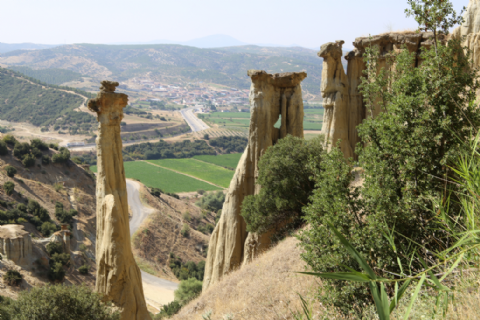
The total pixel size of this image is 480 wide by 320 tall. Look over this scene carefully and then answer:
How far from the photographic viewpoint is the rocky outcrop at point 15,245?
2695cm

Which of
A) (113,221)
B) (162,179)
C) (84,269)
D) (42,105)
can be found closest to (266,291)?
(113,221)

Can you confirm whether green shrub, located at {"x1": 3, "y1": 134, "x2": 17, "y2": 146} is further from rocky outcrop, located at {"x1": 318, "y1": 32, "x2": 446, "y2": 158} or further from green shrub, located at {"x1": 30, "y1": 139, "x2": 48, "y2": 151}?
rocky outcrop, located at {"x1": 318, "y1": 32, "x2": 446, "y2": 158}

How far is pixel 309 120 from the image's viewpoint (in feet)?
546

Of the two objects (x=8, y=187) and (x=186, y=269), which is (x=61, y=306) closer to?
(x=8, y=187)

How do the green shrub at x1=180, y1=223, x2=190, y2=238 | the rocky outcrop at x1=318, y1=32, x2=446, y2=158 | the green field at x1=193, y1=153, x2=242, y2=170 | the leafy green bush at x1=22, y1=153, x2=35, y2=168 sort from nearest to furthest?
the rocky outcrop at x1=318, y1=32, x2=446, y2=158 → the leafy green bush at x1=22, y1=153, x2=35, y2=168 → the green shrub at x1=180, y1=223, x2=190, y2=238 → the green field at x1=193, y1=153, x2=242, y2=170

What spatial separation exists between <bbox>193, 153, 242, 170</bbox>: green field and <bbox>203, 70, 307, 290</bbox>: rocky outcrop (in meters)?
85.3

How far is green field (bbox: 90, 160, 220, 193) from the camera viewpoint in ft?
272

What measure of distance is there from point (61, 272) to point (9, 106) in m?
113

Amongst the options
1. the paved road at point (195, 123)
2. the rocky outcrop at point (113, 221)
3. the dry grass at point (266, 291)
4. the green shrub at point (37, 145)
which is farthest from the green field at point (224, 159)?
the rocky outcrop at point (113, 221)

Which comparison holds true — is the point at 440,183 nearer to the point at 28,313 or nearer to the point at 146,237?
the point at 28,313

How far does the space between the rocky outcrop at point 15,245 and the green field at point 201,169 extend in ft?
198

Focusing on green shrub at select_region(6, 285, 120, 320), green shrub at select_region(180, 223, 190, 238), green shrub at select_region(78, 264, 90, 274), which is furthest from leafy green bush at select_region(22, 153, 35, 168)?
green shrub at select_region(6, 285, 120, 320)

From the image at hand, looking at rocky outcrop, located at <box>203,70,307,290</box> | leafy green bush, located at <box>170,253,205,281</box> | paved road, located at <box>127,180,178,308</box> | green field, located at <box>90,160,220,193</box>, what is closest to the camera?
rocky outcrop, located at <box>203,70,307,290</box>

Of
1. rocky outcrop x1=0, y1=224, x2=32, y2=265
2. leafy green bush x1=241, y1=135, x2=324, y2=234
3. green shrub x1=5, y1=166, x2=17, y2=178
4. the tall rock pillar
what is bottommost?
rocky outcrop x1=0, y1=224, x2=32, y2=265
